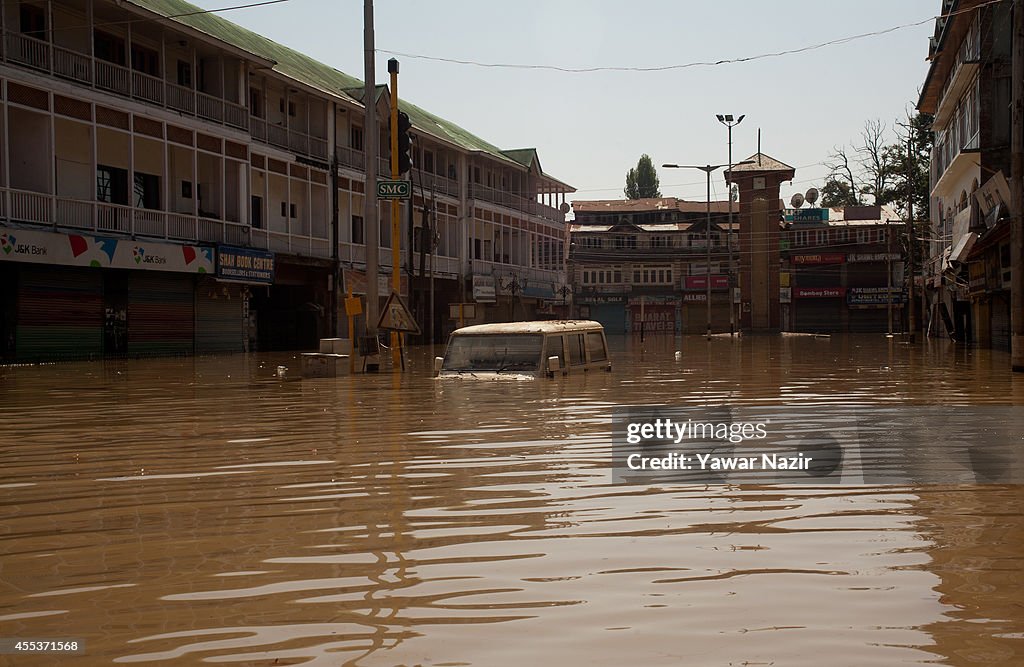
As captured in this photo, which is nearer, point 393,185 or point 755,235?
point 393,185

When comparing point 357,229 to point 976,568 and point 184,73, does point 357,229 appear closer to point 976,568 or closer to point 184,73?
point 184,73

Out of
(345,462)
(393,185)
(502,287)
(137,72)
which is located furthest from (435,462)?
(502,287)

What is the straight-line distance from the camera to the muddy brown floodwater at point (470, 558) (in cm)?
356

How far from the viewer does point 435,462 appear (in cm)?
777

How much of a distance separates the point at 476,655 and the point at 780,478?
4.13m

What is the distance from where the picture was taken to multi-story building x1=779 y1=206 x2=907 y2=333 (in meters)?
81.8

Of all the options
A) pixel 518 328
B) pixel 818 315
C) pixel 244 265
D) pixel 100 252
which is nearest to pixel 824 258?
pixel 818 315

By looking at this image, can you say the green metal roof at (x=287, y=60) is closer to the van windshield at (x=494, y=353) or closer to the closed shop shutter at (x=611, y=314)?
the van windshield at (x=494, y=353)

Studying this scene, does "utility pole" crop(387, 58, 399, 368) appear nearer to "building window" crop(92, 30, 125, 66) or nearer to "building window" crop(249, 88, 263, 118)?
"building window" crop(92, 30, 125, 66)

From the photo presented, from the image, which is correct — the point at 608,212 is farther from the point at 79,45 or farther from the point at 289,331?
the point at 79,45

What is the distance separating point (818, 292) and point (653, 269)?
14.5 meters

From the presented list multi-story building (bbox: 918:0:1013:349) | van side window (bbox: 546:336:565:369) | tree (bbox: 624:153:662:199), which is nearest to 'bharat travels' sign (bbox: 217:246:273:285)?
van side window (bbox: 546:336:565:369)

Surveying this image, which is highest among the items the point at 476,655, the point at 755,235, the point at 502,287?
the point at 755,235

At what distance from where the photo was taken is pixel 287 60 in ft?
139
